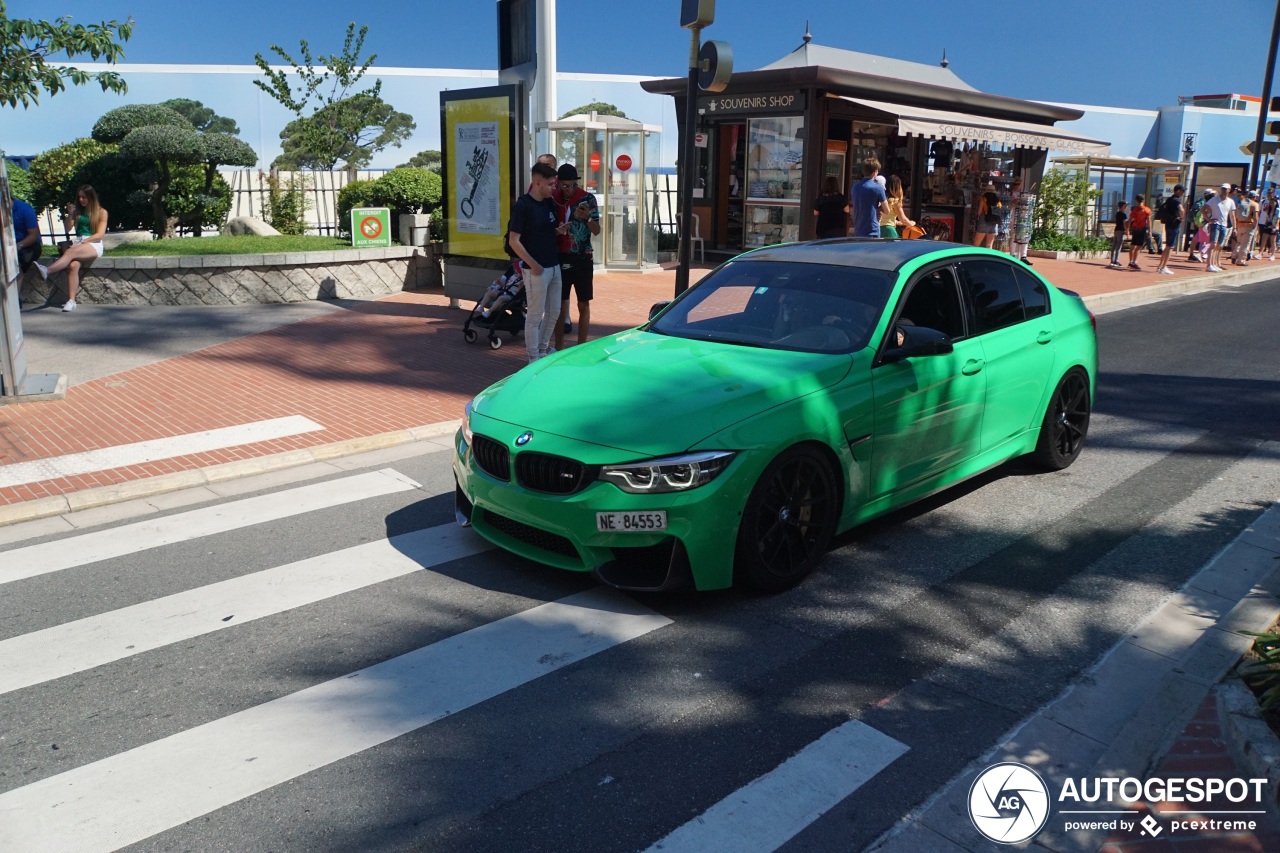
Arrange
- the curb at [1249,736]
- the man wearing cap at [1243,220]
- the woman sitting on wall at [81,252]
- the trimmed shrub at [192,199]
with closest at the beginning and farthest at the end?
the curb at [1249,736]
the woman sitting on wall at [81,252]
the trimmed shrub at [192,199]
the man wearing cap at [1243,220]

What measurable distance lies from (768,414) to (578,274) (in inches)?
233

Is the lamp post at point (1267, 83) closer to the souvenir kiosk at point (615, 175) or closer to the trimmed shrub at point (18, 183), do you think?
the souvenir kiosk at point (615, 175)

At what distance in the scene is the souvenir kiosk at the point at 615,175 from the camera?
19062 mm

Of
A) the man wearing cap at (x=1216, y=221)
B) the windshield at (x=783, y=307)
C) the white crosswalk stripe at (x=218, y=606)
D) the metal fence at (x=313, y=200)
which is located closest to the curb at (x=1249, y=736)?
the windshield at (x=783, y=307)

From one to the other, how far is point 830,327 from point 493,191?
26.9ft

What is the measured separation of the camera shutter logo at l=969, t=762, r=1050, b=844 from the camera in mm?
3395

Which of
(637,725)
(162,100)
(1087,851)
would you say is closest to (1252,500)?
(1087,851)

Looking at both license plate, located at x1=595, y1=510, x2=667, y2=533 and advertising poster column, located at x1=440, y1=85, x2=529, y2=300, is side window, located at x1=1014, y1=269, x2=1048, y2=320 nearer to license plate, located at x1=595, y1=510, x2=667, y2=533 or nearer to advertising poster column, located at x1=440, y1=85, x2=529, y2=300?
license plate, located at x1=595, y1=510, x2=667, y2=533

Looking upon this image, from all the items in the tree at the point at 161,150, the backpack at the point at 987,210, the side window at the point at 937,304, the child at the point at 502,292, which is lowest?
the child at the point at 502,292

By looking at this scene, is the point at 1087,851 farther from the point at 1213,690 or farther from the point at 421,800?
the point at 421,800

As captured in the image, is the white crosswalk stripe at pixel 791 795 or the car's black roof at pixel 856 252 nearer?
the white crosswalk stripe at pixel 791 795

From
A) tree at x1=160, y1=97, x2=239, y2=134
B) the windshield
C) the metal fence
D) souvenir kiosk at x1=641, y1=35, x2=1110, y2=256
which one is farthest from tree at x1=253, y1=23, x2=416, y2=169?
the windshield

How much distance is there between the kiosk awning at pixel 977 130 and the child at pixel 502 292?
9.96 m

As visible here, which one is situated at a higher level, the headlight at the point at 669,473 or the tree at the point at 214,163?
the tree at the point at 214,163
